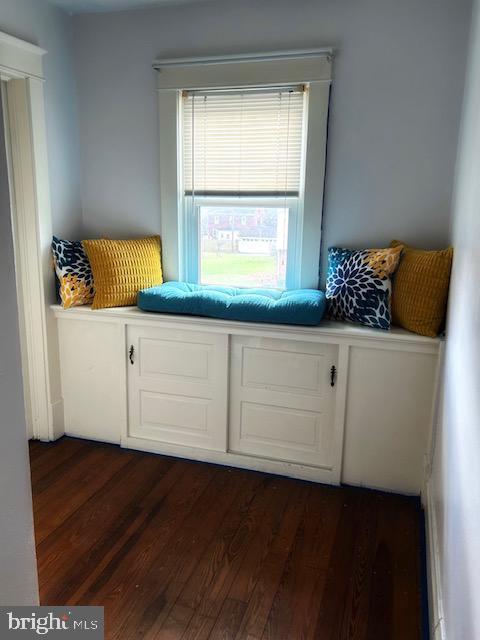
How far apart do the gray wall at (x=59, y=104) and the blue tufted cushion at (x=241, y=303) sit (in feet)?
2.54

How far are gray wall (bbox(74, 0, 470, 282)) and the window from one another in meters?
0.21

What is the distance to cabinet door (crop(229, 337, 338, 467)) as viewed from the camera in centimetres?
248

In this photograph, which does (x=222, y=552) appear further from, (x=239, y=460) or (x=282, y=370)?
(x=282, y=370)

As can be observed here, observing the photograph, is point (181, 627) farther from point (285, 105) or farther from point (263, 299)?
point (285, 105)

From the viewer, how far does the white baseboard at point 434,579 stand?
58.5 inches

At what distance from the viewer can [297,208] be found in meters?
2.73

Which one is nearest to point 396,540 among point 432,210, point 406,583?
point 406,583

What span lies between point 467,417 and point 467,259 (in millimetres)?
618

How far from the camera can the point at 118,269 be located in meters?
2.74

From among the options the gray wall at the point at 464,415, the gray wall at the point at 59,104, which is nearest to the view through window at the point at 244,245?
the gray wall at the point at 59,104

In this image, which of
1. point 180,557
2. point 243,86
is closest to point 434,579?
point 180,557

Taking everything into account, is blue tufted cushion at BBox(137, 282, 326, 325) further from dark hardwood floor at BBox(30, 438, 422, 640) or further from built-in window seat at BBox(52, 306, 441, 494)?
dark hardwood floor at BBox(30, 438, 422, 640)

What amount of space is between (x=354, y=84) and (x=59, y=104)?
1.65 m

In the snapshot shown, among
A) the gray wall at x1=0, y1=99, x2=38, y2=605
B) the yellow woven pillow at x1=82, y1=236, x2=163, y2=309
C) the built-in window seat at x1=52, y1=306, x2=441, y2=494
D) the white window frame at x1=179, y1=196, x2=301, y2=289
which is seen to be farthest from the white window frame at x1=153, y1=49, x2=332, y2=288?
the gray wall at x1=0, y1=99, x2=38, y2=605
